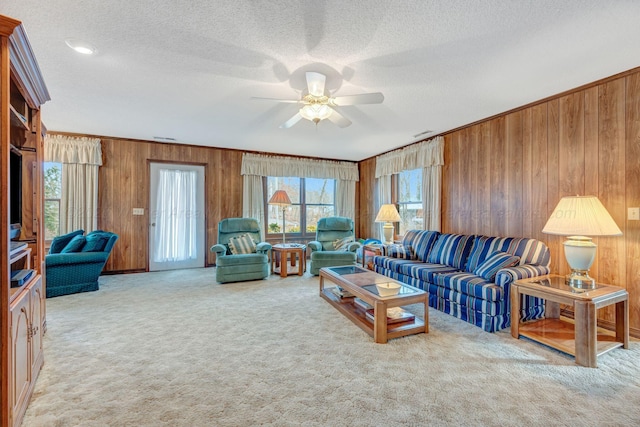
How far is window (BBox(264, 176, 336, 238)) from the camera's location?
6395 millimetres

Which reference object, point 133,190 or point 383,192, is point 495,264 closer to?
point 383,192

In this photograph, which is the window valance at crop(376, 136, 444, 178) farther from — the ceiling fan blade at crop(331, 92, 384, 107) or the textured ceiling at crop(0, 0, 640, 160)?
the ceiling fan blade at crop(331, 92, 384, 107)

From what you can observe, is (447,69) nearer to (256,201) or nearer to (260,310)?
(260,310)

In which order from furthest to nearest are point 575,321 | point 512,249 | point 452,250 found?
1. point 452,250
2. point 512,249
3. point 575,321

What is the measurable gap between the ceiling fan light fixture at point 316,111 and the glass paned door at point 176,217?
12.0 ft

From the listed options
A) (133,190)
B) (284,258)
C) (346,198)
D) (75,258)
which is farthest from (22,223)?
(346,198)

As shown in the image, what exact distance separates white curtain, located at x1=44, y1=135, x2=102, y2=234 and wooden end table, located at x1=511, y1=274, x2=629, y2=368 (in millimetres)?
6116

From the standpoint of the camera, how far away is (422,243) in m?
4.28

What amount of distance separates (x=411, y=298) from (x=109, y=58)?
3.29 meters

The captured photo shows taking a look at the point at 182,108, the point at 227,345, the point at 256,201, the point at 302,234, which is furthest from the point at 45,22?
the point at 302,234

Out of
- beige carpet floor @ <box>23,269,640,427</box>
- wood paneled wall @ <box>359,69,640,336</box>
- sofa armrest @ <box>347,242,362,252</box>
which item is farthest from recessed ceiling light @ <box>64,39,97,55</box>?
wood paneled wall @ <box>359,69,640,336</box>

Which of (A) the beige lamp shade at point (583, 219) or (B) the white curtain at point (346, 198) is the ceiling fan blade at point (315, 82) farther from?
(B) the white curtain at point (346, 198)

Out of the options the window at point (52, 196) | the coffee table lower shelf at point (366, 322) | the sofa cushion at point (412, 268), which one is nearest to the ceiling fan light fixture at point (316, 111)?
the coffee table lower shelf at point (366, 322)

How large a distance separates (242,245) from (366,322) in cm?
292
